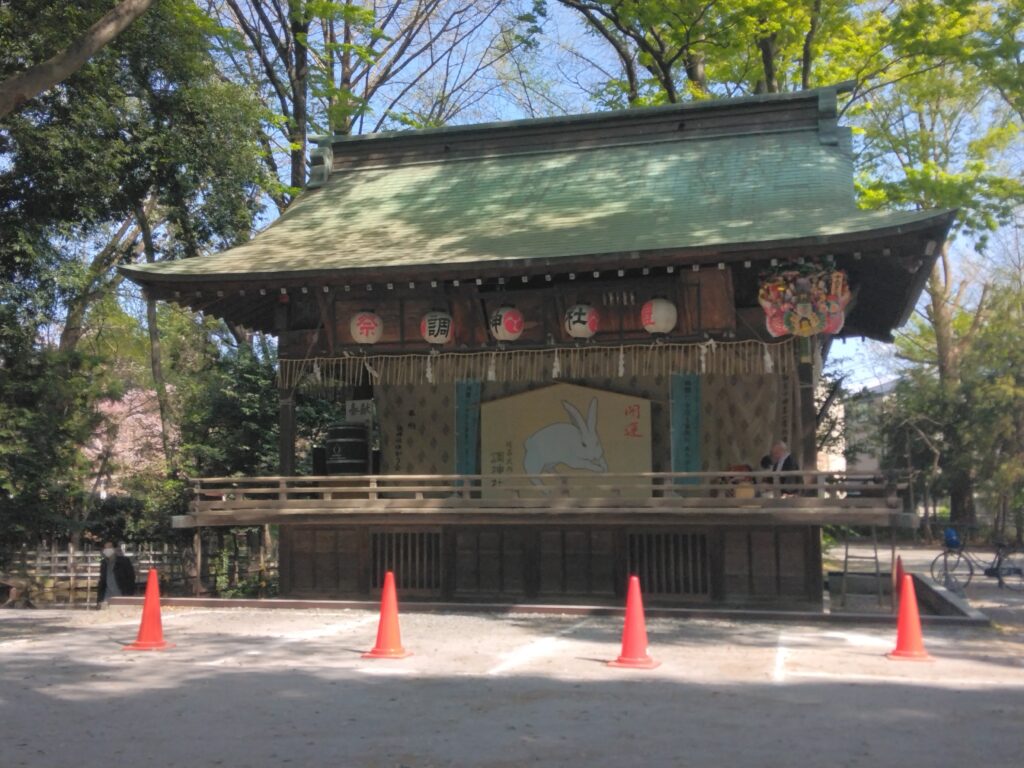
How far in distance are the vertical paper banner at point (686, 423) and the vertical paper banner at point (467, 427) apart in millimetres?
3615

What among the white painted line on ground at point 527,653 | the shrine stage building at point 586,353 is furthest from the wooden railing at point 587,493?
the white painted line on ground at point 527,653

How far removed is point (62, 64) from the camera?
14.3 m

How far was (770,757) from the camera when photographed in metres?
6.52

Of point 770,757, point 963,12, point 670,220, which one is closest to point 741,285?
point 670,220

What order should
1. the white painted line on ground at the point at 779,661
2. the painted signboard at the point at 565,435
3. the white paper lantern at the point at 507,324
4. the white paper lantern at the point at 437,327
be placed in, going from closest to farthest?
the white painted line on ground at the point at 779,661, the white paper lantern at the point at 507,324, the white paper lantern at the point at 437,327, the painted signboard at the point at 565,435

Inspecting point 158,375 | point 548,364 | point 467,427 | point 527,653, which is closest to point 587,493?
point 467,427

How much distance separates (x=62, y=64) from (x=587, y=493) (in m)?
10.6

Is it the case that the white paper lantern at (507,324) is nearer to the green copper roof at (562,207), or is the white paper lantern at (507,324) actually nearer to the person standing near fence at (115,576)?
the green copper roof at (562,207)

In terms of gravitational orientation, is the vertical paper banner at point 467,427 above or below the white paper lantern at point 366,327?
below

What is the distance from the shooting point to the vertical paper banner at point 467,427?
18.2m

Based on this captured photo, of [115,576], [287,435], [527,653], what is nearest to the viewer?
[527,653]

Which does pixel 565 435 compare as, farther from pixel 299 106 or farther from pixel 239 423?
pixel 299 106

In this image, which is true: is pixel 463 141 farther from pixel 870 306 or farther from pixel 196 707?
pixel 196 707

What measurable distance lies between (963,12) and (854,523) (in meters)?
15.0
